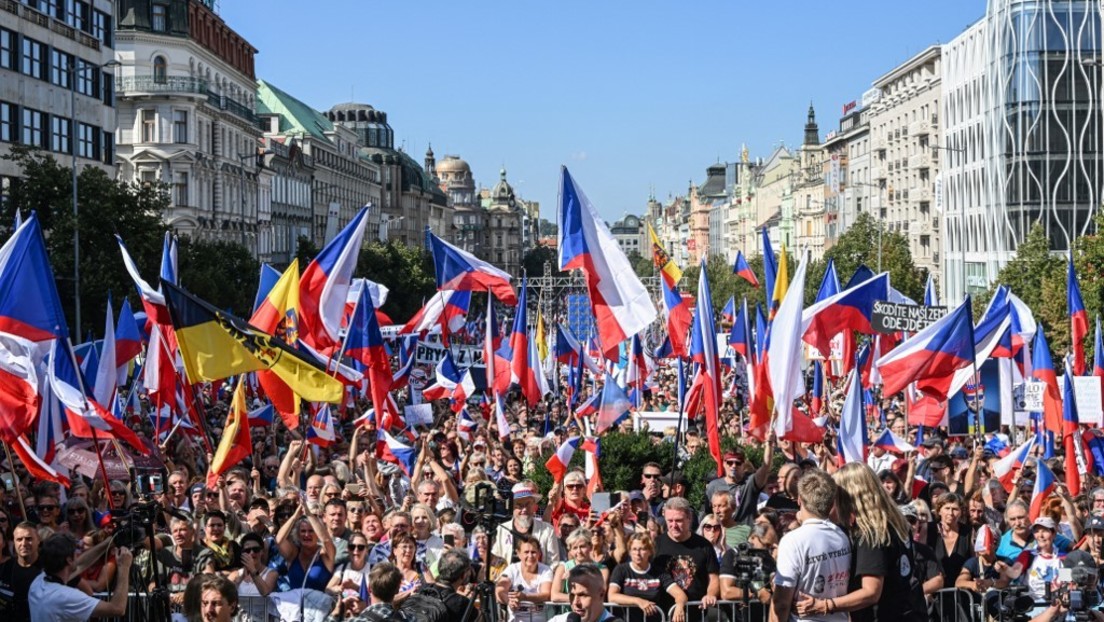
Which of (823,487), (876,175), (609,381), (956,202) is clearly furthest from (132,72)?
(823,487)

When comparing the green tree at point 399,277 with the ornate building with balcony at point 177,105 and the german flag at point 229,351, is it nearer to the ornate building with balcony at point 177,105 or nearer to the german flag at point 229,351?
the ornate building with balcony at point 177,105

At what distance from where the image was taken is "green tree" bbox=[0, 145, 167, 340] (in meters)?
38.1

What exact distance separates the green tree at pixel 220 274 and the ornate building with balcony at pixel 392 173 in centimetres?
8251

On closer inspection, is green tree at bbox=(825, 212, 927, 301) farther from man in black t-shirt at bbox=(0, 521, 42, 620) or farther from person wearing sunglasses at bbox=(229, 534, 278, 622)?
man in black t-shirt at bbox=(0, 521, 42, 620)

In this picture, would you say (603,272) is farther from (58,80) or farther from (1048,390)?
(58,80)

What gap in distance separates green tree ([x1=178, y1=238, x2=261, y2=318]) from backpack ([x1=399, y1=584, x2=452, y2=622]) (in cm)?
3634

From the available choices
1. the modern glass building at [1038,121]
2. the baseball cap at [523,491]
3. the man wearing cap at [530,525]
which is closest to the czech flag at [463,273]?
the baseball cap at [523,491]

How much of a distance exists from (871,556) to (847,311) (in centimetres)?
1507

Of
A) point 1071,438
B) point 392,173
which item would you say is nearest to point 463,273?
point 1071,438

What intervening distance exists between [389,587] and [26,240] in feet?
26.9

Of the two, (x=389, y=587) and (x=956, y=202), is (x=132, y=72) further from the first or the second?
(x=389, y=587)

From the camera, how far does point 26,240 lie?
52.5 ft

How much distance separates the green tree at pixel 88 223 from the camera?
38094mm

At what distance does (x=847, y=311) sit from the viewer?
2312 centimetres
